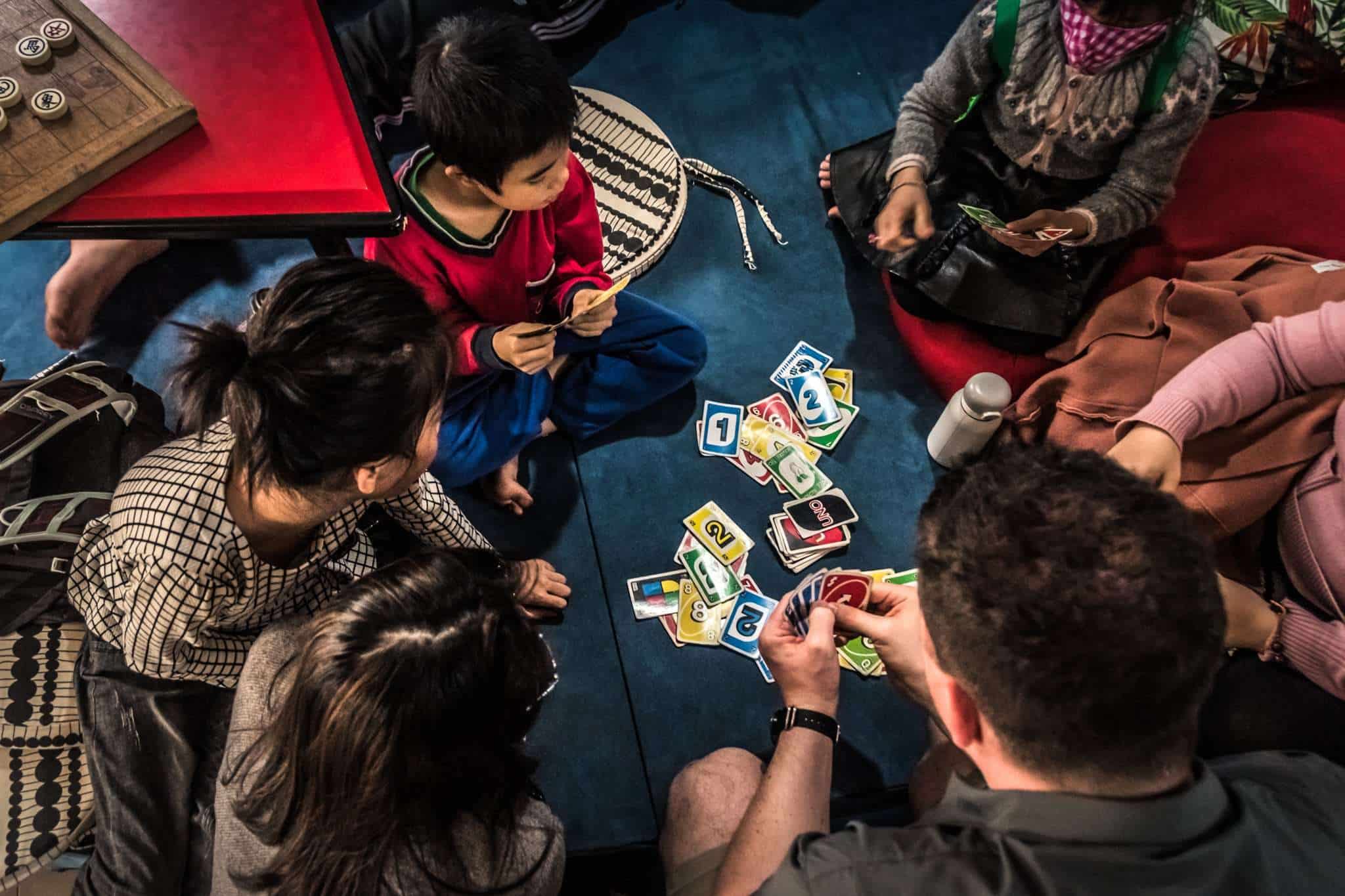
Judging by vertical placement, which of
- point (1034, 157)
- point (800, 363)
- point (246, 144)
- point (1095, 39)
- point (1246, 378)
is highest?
point (246, 144)

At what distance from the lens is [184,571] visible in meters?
1.39

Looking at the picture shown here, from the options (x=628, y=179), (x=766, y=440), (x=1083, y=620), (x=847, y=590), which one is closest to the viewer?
(x=1083, y=620)

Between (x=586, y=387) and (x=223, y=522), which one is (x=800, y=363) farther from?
(x=223, y=522)

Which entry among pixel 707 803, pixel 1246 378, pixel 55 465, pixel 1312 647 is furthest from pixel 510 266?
pixel 1312 647

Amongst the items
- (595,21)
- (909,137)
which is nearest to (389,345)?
(909,137)

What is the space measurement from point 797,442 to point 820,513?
241mm

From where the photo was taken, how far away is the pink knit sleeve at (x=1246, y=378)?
67.0 inches

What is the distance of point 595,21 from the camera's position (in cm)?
306

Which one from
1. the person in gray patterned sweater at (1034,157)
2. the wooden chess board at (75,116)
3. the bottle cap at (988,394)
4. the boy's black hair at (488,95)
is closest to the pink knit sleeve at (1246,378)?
the bottle cap at (988,394)

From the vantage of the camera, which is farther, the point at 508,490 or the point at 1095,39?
the point at 508,490

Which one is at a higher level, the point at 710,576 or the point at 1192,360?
the point at 1192,360

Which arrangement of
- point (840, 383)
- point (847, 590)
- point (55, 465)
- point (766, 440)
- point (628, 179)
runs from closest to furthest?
point (55, 465) → point (847, 590) → point (766, 440) → point (840, 383) → point (628, 179)

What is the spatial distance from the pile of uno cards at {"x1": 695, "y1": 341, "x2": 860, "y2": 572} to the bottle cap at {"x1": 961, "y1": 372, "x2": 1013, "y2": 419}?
0.41 metres

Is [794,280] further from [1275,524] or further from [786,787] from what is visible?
[786,787]
